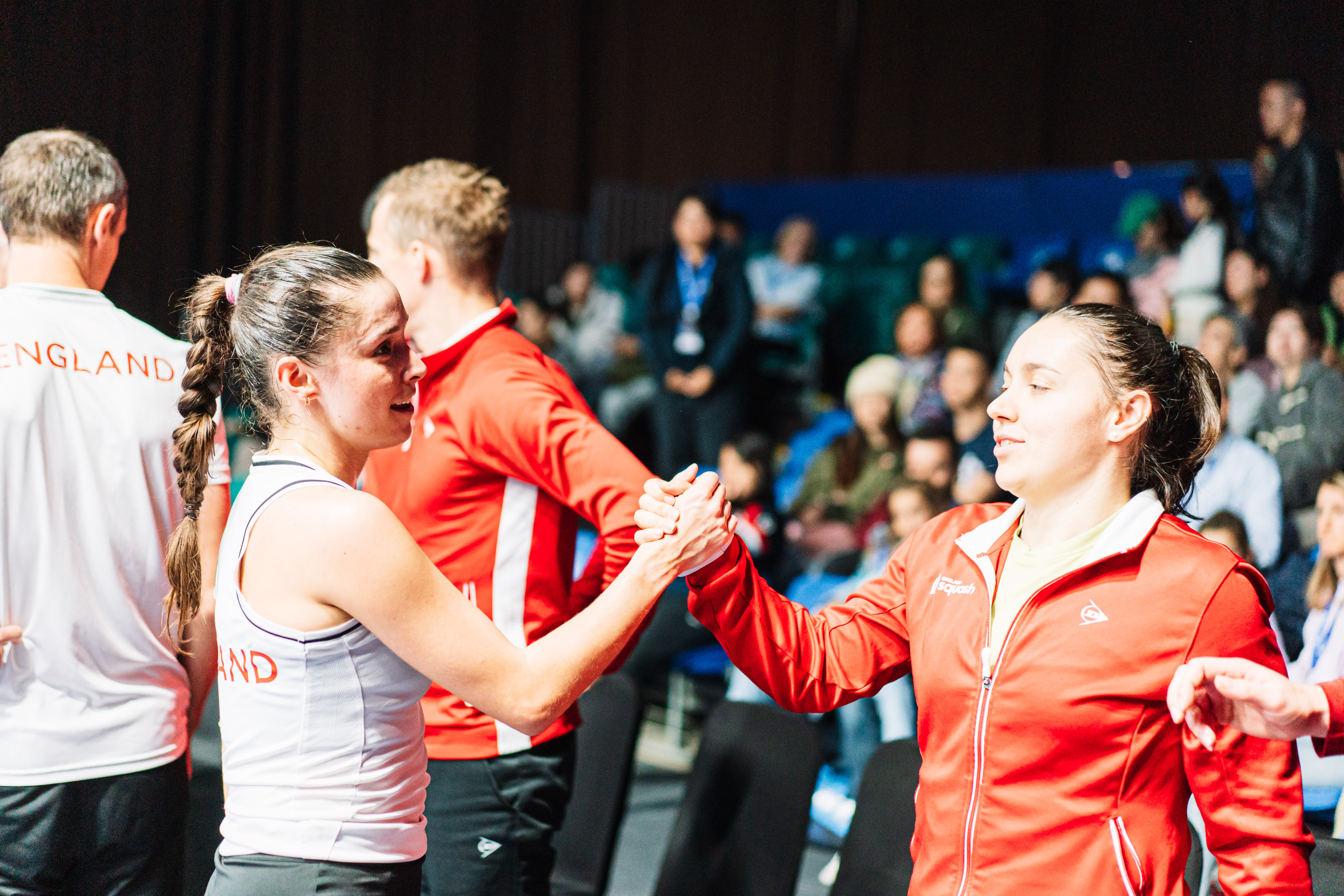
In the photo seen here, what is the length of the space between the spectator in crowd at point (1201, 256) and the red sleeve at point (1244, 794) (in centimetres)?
262

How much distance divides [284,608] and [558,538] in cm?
72

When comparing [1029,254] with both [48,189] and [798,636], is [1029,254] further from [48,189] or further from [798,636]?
[48,189]

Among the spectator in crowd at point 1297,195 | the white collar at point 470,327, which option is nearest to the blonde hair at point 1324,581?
the spectator in crowd at point 1297,195

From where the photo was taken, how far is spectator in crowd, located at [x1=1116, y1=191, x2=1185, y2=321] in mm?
4551

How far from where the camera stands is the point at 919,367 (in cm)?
519

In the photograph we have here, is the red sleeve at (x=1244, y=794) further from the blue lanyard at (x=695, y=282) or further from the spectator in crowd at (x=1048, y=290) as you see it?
the blue lanyard at (x=695, y=282)

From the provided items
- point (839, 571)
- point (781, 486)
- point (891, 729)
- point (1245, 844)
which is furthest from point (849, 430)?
point (1245, 844)

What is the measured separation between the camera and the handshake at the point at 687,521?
5.01 ft

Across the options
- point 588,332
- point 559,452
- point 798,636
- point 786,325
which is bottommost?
point 798,636

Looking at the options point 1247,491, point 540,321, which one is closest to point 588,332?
point 540,321

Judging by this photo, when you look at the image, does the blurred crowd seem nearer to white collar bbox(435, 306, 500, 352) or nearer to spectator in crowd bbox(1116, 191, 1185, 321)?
spectator in crowd bbox(1116, 191, 1185, 321)

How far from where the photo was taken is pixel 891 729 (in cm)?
357

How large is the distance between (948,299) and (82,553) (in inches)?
171

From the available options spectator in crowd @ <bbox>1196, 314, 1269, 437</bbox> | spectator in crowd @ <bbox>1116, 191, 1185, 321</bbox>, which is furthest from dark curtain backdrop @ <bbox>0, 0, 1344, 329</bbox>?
spectator in crowd @ <bbox>1196, 314, 1269, 437</bbox>
